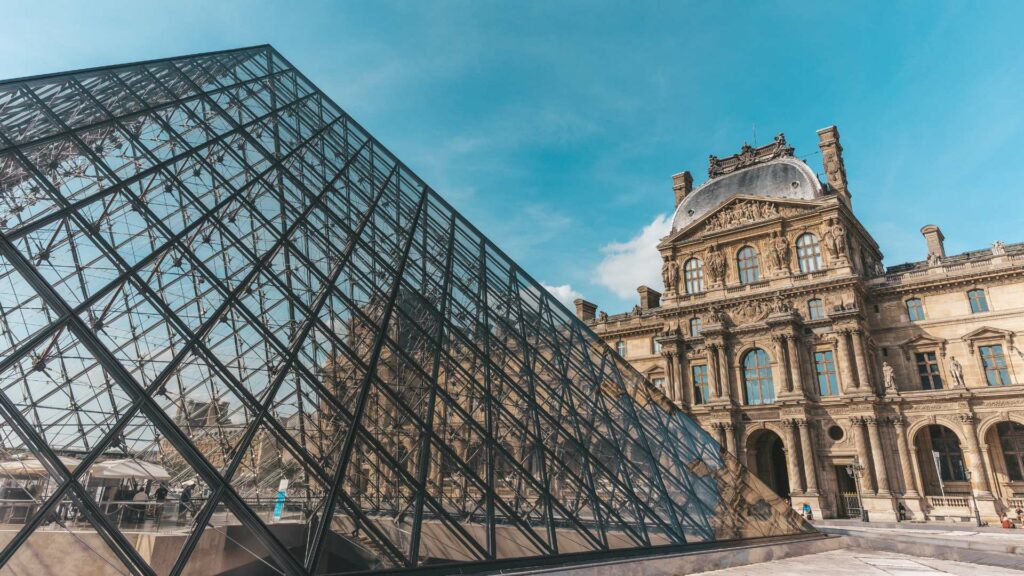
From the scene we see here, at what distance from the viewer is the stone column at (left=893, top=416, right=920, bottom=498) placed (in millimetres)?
26031

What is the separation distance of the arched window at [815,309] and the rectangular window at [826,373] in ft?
6.76

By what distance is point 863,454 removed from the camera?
1070 inches

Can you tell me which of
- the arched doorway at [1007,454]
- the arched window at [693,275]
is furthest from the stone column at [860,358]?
the arched window at [693,275]

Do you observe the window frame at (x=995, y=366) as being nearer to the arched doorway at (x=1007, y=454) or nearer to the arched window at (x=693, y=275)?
the arched doorway at (x=1007, y=454)

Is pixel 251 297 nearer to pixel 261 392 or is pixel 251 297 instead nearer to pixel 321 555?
pixel 261 392

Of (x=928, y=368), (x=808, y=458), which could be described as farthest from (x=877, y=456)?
(x=928, y=368)

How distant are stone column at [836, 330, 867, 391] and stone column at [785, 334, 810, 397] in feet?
6.07

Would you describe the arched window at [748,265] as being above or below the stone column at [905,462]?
above

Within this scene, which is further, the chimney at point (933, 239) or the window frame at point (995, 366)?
the chimney at point (933, 239)

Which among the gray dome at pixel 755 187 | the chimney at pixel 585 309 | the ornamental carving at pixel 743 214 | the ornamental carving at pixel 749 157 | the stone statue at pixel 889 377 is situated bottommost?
the stone statue at pixel 889 377

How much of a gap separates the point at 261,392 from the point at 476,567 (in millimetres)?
4837

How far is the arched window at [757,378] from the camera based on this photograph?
102ft

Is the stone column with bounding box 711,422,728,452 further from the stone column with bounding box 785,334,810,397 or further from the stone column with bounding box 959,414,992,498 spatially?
the stone column with bounding box 959,414,992,498

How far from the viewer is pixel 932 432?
28.3 meters
